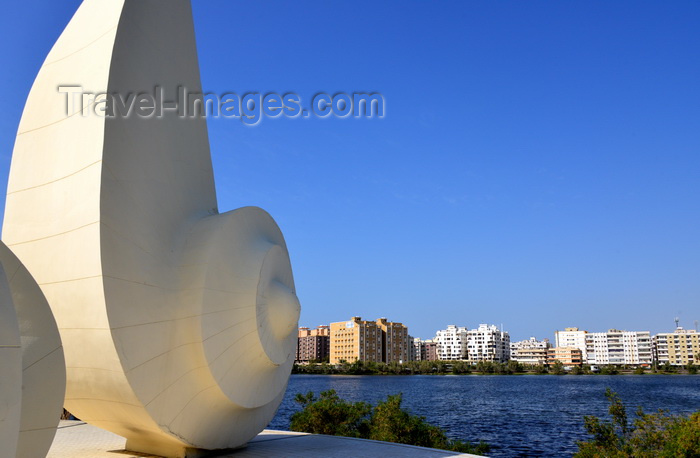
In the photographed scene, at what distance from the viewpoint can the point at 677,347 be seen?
165 metres

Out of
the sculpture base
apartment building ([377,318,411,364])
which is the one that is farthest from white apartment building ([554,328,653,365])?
the sculpture base

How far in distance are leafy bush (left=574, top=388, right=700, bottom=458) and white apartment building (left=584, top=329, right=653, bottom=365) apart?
6771 inches

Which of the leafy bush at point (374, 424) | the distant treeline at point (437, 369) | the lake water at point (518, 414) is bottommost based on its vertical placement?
the distant treeline at point (437, 369)

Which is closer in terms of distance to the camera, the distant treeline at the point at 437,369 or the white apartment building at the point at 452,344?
the distant treeline at the point at 437,369

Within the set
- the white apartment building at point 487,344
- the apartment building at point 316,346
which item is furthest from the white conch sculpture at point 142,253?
the white apartment building at point 487,344

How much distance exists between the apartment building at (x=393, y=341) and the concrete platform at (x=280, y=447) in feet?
443

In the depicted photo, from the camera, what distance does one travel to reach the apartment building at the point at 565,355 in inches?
6722

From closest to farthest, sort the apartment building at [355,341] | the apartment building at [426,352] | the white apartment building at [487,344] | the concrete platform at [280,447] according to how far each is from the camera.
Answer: the concrete platform at [280,447] < the apartment building at [355,341] < the white apartment building at [487,344] < the apartment building at [426,352]

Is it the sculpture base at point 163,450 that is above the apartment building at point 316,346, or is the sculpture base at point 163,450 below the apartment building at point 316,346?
above

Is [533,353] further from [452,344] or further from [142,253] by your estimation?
[142,253]

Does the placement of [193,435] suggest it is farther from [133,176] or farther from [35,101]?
[35,101]

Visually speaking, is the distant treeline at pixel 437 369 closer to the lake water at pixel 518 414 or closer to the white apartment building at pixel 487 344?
the white apartment building at pixel 487 344

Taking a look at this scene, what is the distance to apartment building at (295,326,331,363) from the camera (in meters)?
178

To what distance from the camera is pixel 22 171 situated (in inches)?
452
